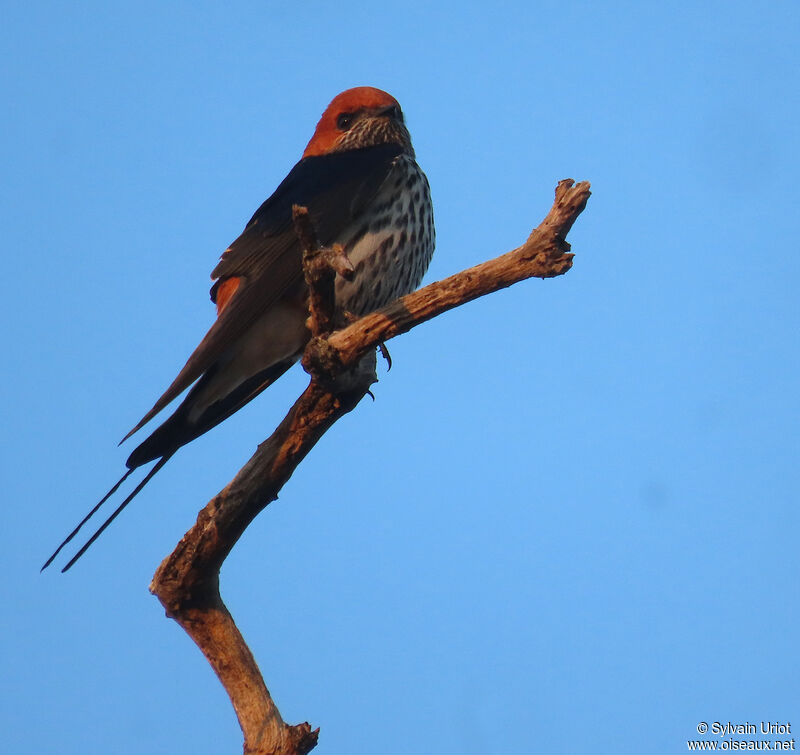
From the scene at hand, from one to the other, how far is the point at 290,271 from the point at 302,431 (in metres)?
0.98

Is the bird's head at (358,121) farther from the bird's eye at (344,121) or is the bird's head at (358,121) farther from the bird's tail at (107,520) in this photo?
the bird's tail at (107,520)

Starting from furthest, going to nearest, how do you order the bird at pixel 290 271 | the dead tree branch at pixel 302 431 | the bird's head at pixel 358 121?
the bird's head at pixel 358 121
the bird at pixel 290 271
the dead tree branch at pixel 302 431

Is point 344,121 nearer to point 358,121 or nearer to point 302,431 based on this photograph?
point 358,121

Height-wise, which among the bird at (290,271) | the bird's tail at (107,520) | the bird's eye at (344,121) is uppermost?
the bird's eye at (344,121)

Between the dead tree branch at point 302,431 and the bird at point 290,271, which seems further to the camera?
the bird at point 290,271

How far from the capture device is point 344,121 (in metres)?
6.32

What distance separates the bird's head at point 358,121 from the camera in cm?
624

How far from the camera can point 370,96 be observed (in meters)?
6.33

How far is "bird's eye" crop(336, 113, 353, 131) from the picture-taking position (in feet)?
20.7

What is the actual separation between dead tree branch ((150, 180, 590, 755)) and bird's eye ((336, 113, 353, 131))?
2.19m

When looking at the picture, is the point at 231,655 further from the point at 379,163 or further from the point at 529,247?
the point at 379,163

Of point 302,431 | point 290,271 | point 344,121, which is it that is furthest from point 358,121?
point 302,431

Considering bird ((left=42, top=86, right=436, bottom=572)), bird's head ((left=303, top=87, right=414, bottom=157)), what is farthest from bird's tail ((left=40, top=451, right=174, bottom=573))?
bird's head ((left=303, top=87, right=414, bottom=157))

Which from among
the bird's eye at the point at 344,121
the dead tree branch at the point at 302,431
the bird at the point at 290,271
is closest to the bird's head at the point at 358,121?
the bird's eye at the point at 344,121
